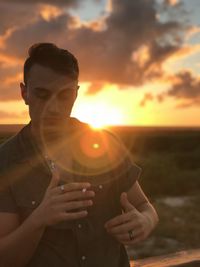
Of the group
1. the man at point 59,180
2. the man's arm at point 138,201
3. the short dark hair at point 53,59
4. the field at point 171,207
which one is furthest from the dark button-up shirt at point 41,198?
the field at point 171,207

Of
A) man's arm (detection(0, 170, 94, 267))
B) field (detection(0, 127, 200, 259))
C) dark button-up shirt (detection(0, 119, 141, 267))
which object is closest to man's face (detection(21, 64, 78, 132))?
dark button-up shirt (detection(0, 119, 141, 267))

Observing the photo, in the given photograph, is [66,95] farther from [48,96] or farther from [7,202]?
[7,202]

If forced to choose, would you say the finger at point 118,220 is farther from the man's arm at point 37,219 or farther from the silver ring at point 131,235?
the man's arm at point 37,219

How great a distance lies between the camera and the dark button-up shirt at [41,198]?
188cm

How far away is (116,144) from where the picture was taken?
2.07 metres

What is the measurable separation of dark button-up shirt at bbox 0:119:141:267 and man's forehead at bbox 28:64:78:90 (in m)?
0.18

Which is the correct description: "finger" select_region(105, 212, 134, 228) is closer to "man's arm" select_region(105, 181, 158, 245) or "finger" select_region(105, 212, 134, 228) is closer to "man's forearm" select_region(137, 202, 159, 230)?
"man's arm" select_region(105, 181, 158, 245)

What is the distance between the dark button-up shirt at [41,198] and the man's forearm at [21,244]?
0.07 metres

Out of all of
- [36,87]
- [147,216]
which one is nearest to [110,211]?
[147,216]

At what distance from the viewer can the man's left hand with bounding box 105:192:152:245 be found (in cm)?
186

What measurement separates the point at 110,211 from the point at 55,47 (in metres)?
0.70

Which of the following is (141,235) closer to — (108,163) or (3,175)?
(108,163)

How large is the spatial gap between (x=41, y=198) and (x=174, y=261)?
128cm

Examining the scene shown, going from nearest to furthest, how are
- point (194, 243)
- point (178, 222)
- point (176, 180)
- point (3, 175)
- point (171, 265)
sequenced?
point (3, 175) < point (171, 265) < point (194, 243) < point (178, 222) < point (176, 180)
